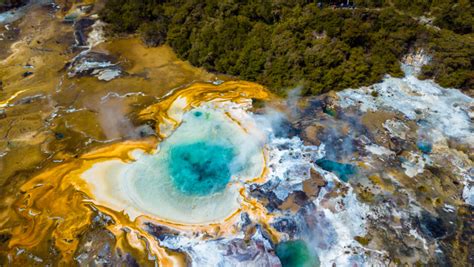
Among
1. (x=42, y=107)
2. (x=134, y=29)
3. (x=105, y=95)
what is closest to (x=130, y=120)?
(x=105, y=95)

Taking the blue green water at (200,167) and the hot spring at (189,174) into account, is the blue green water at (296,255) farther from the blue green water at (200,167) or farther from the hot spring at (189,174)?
the blue green water at (200,167)

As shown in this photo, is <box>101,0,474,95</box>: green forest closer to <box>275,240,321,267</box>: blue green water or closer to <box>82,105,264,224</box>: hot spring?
<box>82,105,264,224</box>: hot spring

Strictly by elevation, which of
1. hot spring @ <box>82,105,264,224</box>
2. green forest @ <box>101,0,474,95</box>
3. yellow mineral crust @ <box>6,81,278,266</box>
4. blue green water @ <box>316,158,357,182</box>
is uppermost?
green forest @ <box>101,0,474,95</box>

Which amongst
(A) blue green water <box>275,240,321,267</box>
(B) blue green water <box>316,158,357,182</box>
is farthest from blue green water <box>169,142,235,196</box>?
(B) blue green water <box>316,158,357,182</box>

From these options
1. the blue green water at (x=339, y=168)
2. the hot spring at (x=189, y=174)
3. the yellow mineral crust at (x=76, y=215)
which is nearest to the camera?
the yellow mineral crust at (x=76, y=215)

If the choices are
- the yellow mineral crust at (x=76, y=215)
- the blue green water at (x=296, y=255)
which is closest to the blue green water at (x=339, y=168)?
the yellow mineral crust at (x=76, y=215)

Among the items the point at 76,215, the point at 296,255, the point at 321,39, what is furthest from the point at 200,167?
the point at 321,39

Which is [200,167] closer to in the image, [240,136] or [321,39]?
[240,136]
